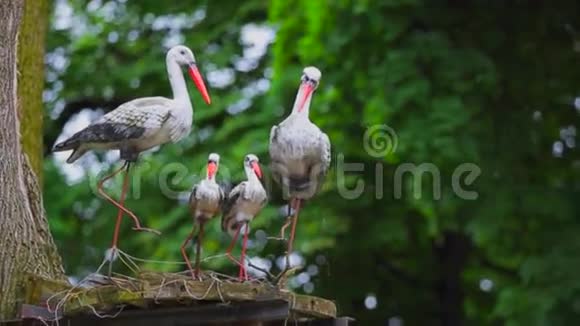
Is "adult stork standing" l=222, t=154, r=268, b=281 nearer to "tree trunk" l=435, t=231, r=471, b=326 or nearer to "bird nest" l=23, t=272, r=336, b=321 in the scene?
"bird nest" l=23, t=272, r=336, b=321

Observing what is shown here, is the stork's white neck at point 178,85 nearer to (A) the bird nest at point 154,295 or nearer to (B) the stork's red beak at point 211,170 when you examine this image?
(B) the stork's red beak at point 211,170

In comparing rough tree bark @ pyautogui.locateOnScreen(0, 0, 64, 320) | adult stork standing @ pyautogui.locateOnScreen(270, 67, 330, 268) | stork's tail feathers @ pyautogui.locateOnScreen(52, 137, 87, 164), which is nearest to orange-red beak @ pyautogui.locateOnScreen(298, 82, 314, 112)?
adult stork standing @ pyautogui.locateOnScreen(270, 67, 330, 268)

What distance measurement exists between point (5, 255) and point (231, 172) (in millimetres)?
3450

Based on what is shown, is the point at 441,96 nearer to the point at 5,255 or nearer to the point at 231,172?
the point at 231,172

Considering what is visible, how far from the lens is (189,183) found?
33.1 feet

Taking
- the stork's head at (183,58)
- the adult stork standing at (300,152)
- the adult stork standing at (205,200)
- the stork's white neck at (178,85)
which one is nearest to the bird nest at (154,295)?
the adult stork standing at (205,200)

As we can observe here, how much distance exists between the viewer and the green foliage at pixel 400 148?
31.7 feet

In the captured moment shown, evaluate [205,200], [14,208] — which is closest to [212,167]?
[205,200]

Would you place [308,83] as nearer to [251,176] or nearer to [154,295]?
[251,176]

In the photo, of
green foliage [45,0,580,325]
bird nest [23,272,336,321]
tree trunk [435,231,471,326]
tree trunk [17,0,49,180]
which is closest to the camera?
bird nest [23,272,336,321]

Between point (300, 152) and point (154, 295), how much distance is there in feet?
2.56

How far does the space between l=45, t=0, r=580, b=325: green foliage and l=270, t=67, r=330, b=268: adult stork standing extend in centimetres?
329

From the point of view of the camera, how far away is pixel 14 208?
20.8 ft

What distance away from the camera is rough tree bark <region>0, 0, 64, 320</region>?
244 inches
